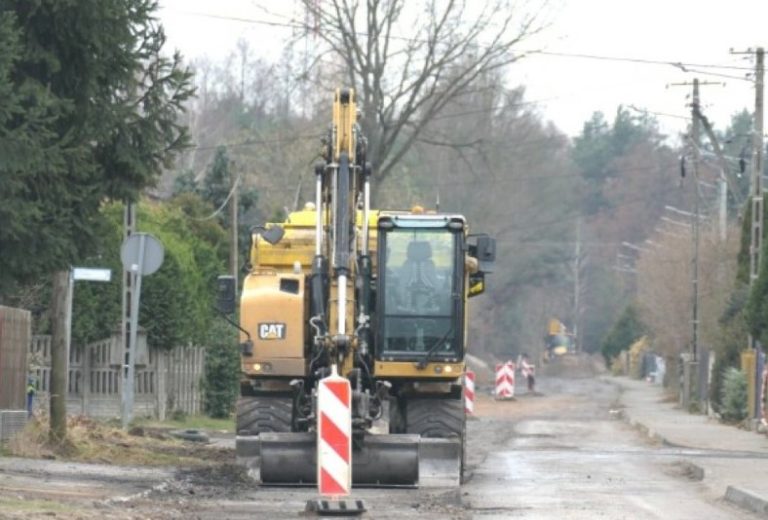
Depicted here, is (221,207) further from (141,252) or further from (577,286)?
(577,286)

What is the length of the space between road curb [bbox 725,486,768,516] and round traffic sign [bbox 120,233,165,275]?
371 inches

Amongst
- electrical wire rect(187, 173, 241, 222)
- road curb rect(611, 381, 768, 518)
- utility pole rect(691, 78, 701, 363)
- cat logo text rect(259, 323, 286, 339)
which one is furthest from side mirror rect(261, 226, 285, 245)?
utility pole rect(691, 78, 701, 363)

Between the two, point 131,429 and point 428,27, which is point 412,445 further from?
point 428,27

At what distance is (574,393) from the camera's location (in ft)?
244

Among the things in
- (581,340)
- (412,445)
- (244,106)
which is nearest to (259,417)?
(412,445)

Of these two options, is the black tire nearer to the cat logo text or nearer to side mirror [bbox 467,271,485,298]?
the cat logo text

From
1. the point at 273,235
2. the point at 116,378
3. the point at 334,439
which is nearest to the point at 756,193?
the point at 116,378

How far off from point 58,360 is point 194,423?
41.5 ft

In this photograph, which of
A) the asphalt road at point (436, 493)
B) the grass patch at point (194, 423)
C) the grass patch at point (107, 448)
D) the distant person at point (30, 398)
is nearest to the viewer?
the asphalt road at point (436, 493)

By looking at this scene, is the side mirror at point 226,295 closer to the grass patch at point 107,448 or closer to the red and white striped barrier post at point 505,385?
the grass patch at point 107,448

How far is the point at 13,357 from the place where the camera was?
24.0 metres

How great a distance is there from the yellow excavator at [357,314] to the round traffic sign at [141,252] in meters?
3.80

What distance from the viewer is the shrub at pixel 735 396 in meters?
44.5

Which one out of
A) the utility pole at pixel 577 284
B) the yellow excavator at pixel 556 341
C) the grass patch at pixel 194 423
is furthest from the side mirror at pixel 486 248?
the yellow excavator at pixel 556 341
